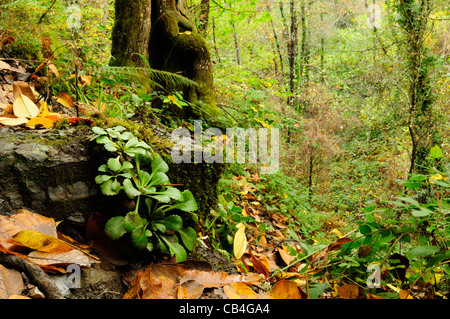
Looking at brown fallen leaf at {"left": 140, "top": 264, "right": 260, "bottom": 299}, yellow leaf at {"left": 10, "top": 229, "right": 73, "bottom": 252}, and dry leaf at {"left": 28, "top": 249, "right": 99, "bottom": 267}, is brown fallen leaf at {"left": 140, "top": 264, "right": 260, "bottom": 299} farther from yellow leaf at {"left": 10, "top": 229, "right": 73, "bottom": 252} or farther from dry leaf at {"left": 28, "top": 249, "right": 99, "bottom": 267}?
yellow leaf at {"left": 10, "top": 229, "right": 73, "bottom": 252}

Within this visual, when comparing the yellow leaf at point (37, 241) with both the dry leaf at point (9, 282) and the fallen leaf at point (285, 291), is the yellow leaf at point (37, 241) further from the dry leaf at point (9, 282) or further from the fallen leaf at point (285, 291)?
the fallen leaf at point (285, 291)

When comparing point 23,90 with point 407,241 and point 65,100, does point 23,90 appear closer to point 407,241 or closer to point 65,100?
point 65,100

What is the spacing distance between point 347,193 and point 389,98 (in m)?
3.69

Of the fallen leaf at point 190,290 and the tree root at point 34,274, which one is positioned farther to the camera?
the fallen leaf at point 190,290

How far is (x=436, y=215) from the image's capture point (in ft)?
4.32

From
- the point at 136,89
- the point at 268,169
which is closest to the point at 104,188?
the point at 136,89

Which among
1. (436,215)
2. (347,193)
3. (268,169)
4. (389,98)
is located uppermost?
(389,98)

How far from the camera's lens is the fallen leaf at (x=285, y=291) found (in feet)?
4.21

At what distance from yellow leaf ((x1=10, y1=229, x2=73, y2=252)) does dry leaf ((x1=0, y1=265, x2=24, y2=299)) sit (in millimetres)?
120

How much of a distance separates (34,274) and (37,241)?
5.7 inches

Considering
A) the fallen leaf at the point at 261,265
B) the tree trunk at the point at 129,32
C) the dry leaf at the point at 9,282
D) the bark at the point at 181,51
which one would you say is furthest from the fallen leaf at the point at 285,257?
the tree trunk at the point at 129,32

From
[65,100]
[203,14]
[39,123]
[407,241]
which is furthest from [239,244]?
[203,14]

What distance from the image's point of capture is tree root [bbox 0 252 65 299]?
99cm
